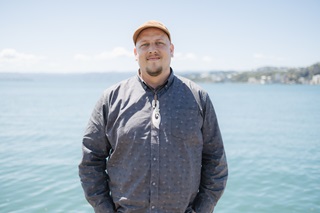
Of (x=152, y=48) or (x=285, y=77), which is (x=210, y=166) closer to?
(x=152, y=48)

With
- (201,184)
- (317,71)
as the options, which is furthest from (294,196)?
(317,71)

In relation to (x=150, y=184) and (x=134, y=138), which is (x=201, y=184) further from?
(x=134, y=138)

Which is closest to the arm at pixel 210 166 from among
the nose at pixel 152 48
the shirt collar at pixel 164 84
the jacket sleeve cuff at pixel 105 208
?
the shirt collar at pixel 164 84

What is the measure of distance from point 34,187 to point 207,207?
7.37 metres

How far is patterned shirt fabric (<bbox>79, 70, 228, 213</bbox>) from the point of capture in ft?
8.11

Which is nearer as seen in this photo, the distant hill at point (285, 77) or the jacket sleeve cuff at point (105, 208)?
the jacket sleeve cuff at point (105, 208)

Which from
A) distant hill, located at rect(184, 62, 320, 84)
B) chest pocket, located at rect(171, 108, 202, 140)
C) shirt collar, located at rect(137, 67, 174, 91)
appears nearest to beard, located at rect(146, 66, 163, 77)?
shirt collar, located at rect(137, 67, 174, 91)

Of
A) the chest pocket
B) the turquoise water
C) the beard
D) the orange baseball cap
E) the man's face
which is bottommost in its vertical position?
the turquoise water

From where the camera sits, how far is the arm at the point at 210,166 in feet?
8.77

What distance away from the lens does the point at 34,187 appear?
8.79 meters

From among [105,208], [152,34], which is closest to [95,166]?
[105,208]

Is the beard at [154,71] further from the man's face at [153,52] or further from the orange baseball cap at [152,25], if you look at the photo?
the orange baseball cap at [152,25]

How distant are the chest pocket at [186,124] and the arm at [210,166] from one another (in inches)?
4.0

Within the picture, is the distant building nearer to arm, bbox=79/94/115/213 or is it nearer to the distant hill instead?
the distant hill
